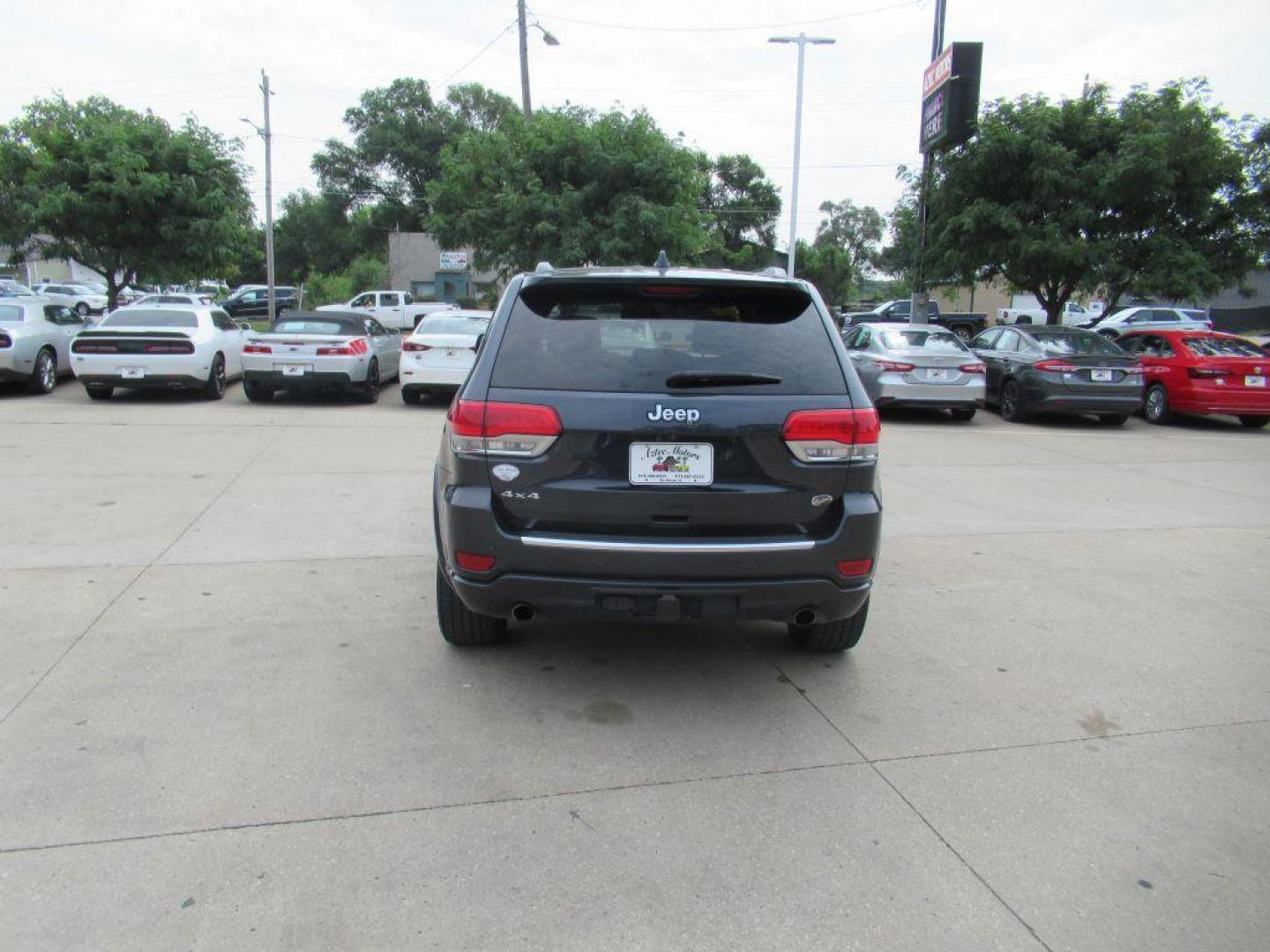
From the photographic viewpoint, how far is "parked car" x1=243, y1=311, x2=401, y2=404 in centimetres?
1357

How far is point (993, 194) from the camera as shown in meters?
17.3

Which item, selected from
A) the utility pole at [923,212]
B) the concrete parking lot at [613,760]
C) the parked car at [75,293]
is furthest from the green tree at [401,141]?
the concrete parking lot at [613,760]

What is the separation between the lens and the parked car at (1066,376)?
13141mm

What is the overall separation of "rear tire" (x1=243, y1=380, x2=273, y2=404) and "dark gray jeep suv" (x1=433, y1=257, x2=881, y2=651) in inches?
441

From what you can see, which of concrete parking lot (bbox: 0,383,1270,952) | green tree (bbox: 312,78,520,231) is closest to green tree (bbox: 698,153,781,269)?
green tree (bbox: 312,78,520,231)

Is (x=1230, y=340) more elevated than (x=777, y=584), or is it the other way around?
(x=1230, y=340)

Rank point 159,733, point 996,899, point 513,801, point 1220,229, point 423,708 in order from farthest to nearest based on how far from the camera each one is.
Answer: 1. point 1220,229
2. point 423,708
3. point 159,733
4. point 513,801
5. point 996,899

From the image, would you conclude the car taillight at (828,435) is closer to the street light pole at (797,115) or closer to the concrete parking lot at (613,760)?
the concrete parking lot at (613,760)

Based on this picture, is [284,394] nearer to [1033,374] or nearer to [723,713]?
[1033,374]

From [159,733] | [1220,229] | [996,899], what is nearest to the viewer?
[996,899]

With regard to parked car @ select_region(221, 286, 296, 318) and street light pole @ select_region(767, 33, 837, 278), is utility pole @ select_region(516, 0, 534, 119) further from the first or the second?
parked car @ select_region(221, 286, 296, 318)

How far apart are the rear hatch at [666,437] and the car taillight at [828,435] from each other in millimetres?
15

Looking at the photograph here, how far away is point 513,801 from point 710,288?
2.12 meters

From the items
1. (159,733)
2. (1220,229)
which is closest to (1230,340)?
(1220,229)
